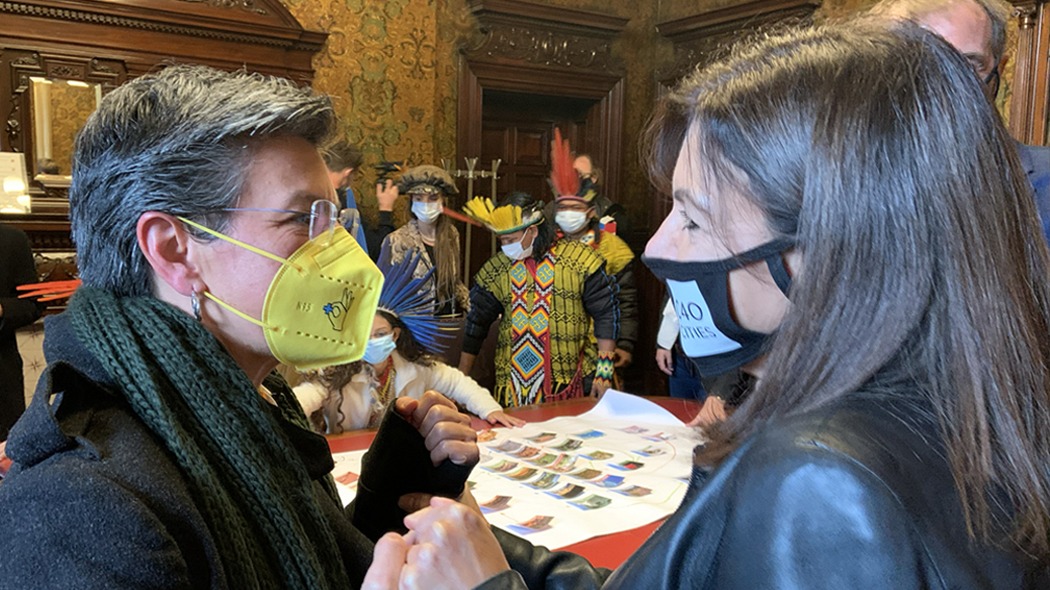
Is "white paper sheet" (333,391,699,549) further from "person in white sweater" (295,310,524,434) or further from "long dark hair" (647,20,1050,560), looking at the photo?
"long dark hair" (647,20,1050,560)

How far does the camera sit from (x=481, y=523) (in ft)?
3.33

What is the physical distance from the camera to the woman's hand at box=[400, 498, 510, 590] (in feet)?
2.98

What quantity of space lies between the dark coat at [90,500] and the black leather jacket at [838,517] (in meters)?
0.51

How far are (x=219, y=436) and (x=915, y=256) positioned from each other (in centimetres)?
83

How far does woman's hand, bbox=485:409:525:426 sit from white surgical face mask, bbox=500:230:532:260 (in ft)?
4.90

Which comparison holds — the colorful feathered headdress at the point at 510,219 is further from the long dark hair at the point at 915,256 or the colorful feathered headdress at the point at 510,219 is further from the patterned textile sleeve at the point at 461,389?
the long dark hair at the point at 915,256

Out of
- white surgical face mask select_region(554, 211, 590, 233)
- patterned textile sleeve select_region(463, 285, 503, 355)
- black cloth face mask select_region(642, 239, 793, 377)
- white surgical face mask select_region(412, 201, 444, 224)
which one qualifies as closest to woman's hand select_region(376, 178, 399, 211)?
white surgical face mask select_region(412, 201, 444, 224)

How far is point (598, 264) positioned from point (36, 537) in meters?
3.41

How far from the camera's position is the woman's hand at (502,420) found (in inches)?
102

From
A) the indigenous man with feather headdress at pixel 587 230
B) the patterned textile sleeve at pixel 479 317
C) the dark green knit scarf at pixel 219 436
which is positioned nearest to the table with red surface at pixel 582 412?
the dark green knit scarf at pixel 219 436

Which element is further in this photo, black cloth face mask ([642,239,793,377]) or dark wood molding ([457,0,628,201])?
dark wood molding ([457,0,628,201])

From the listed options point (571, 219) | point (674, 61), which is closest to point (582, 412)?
point (571, 219)

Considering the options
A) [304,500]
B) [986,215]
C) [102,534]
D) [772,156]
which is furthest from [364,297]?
[986,215]

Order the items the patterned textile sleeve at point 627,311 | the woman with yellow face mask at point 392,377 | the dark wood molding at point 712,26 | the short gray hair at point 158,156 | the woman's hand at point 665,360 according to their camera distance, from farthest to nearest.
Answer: the dark wood molding at point 712,26, the patterned textile sleeve at point 627,311, the woman's hand at point 665,360, the woman with yellow face mask at point 392,377, the short gray hair at point 158,156
